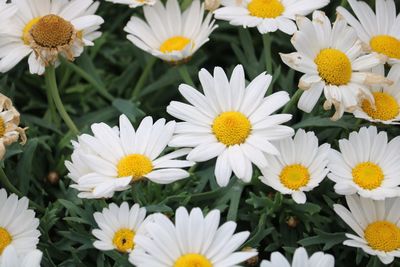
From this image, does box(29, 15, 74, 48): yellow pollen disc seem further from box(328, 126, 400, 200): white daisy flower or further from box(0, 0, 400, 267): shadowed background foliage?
box(328, 126, 400, 200): white daisy flower

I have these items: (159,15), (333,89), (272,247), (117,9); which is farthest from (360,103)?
(117,9)

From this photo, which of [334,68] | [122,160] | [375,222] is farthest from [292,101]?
[122,160]

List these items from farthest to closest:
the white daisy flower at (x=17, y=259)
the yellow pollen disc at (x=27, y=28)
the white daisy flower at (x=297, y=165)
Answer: the yellow pollen disc at (x=27, y=28) → the white daisy flower at (x=297, y=165) → the white daisy flower at (x=17, y=259)

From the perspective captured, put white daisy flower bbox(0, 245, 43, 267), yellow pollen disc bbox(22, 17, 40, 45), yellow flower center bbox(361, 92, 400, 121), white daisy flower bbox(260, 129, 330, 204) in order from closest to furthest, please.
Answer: white daisy flower bbox(0, 245, 43, 267) < white daisy flower bbox(260, 129, 330, 204) < yellow flower center bbox(361, 92, 400, 121) < yellow pollen disc bbox(22, 17, 40, 45)

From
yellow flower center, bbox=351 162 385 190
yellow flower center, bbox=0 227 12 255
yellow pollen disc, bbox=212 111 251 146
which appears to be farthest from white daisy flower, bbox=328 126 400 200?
yellow flower center, bbox=0 227 12 255

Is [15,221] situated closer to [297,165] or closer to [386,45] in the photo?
[297,165]

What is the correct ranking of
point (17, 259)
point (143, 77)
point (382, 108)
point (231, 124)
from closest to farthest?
1. point (17, 259)
2. point (231, 124)
3. point (382, 108)
4. point (143, 77)

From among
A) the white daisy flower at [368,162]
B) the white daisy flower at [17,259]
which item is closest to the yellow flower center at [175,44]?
the white daisy flower at [368,162]

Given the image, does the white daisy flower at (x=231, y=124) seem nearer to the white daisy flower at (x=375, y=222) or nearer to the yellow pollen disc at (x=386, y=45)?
the white daisy flower at (x=375, y=222)
